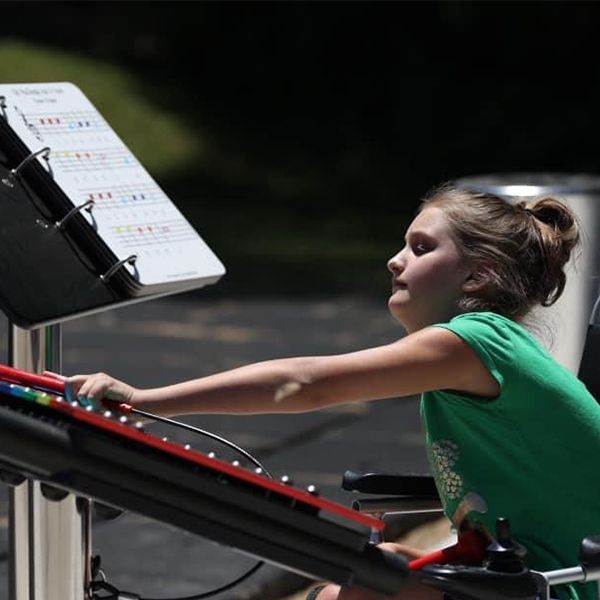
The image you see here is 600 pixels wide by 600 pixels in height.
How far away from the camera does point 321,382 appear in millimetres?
2748

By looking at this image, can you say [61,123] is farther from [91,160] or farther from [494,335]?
[494,335]

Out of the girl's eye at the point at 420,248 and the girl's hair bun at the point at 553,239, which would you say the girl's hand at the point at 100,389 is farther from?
the girl's hair bun at the point at 553,239

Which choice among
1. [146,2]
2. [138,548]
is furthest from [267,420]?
[146,2]

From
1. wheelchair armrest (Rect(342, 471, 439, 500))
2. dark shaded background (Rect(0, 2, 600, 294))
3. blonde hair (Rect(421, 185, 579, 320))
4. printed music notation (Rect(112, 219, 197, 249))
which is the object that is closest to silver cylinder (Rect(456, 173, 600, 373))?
wheelchair armrest (Rect(342, 471, 439, 500))

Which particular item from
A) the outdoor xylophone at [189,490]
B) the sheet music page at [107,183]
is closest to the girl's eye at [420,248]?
the sheet music page at [107,183]

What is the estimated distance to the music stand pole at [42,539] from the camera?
317cm

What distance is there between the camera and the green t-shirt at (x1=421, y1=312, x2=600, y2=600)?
9.78ft

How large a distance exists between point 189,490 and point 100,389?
0.95ft

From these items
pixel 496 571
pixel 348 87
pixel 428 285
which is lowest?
pixel 348 87

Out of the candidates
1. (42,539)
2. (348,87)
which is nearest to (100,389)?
(42,539)

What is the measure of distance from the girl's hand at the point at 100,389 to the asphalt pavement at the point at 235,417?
0.66 feet

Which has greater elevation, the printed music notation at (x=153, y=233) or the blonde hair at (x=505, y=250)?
the blonde hair at (x=505, y=250)

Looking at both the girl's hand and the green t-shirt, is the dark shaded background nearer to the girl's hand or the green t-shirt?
the green t-shirt

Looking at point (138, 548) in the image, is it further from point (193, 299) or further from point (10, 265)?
point (193, 299)
